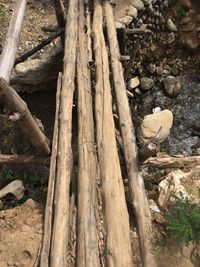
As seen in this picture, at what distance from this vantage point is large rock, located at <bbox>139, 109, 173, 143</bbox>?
6094mm

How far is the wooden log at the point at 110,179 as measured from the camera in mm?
2961

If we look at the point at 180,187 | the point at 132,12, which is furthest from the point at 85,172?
the point at 132,12

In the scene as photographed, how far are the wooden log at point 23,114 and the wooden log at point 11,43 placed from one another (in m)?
0.16

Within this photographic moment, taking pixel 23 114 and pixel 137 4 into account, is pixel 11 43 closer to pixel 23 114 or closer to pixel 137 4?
pixel 23 114

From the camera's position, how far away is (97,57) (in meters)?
4.70

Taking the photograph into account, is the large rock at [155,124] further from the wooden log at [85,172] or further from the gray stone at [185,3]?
the gray stone at [185,3]

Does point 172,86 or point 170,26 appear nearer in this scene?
point 172,86

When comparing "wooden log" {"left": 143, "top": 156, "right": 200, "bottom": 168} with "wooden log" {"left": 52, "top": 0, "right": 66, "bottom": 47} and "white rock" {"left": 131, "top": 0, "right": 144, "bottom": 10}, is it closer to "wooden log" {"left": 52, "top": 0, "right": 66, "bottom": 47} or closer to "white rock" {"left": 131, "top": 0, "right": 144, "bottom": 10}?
"wooden log" {"left": 52, "top": 0, "right": 66, "bottom": 47}

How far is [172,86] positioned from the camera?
23.3ft

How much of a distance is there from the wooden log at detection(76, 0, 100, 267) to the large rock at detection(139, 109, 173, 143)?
6.29 feet

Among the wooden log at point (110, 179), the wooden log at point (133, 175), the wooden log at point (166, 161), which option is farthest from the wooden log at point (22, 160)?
the wooden log at point (166, 161)

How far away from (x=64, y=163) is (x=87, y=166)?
0.76 feet

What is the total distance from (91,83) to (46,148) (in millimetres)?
1250

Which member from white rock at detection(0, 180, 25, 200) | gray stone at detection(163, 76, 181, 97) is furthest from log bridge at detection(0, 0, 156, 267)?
gray stone at detection(163, 76, 181, 97)
